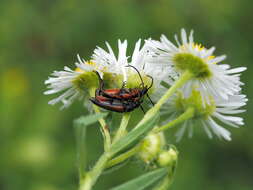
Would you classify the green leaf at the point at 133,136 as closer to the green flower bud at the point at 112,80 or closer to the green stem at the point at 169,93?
the green stem at the point at 169,93

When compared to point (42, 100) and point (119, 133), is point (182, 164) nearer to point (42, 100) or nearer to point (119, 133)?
point (42, 100)

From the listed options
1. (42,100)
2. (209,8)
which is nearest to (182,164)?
(42,100)

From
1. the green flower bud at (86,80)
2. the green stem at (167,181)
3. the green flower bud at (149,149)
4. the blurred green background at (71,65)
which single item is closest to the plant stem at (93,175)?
the green flower bud at (149,149)

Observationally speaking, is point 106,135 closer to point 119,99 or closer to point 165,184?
point 119,99

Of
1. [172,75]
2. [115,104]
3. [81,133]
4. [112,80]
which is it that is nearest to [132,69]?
[112,80]

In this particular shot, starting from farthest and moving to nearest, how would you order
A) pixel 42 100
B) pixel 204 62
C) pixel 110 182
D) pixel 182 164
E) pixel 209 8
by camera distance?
pixel 209 8, pixel 42 100, pixel 182 164, pixel 110 182, pixel 204 62
